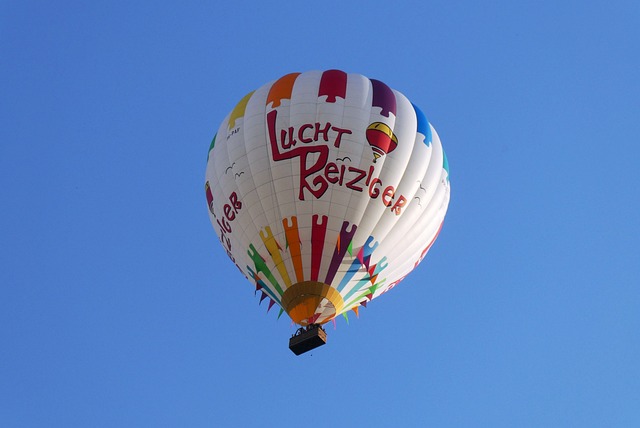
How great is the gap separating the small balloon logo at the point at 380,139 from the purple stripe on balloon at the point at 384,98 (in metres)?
0.41

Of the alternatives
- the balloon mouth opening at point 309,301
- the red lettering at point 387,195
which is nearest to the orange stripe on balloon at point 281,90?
the red lettering at point 387,195

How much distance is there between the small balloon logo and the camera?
2597 centimetres

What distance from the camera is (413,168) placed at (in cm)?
2636

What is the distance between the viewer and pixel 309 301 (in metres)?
25.6

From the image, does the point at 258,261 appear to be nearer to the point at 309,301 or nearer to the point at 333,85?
the point at 309,301

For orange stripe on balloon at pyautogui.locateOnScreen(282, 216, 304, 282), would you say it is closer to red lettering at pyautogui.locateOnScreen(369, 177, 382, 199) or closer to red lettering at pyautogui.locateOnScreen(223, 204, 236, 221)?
red lettering at pyautogui.locateOnScreen(223, 204, 236, 221)

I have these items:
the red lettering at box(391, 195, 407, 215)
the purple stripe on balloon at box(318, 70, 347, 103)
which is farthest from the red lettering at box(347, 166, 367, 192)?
the purple stripe on balloon at box(318, 70, 347, 103)

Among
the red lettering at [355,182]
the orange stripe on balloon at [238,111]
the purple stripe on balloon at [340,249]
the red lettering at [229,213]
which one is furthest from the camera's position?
the orange stripe on balloon at [238,111]

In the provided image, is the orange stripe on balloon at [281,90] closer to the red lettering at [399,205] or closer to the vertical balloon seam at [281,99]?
the vertical balloon seam at [281,99]

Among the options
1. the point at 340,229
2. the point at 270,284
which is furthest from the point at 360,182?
the point at 270,284

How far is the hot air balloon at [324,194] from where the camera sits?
1008 inches

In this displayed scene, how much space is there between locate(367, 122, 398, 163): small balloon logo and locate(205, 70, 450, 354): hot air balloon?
23 mm

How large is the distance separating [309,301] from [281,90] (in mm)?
4522

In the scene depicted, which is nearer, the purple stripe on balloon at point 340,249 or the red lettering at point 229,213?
the purple stripe on balloon at point 340,249
